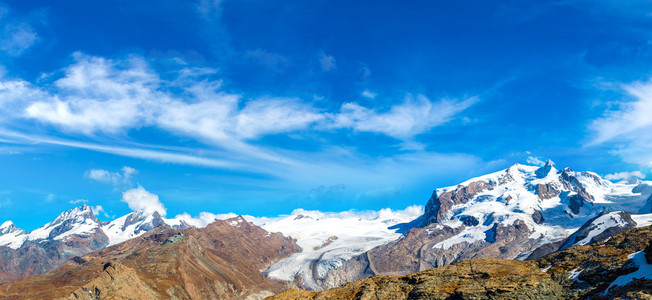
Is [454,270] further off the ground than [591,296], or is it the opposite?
[454,270]

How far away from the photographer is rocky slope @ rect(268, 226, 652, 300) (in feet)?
131

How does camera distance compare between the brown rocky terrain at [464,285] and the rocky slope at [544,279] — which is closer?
the rocky slope at [544,279]

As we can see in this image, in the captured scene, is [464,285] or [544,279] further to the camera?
[464,285]

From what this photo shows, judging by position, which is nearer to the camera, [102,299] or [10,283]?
[102,299]

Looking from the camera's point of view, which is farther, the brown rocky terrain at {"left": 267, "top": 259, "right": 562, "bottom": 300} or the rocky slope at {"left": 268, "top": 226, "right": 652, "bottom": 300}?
the brown rocky terrain at {"left": 267, "top": 259, "right": 562, "bottom": 300}

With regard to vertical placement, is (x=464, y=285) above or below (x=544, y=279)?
above

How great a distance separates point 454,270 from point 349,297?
14.7 meters

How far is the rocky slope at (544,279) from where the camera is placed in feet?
131

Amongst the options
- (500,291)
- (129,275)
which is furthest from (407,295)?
(129,275)

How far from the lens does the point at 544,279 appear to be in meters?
44.6

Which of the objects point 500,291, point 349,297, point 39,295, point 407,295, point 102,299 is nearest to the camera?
point 500,291

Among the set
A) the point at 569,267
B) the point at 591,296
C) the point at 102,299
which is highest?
the point at 102,299

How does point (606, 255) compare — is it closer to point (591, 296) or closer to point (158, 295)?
point (591, 296)

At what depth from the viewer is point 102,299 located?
146875 millimetres
